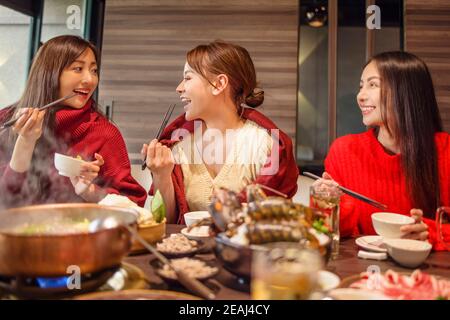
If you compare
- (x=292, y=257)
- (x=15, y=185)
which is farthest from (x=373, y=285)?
(x=15, y=185)

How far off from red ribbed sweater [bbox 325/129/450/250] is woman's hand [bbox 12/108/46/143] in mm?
1316

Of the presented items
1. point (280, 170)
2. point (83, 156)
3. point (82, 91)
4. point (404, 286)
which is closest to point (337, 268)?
point (404, 286)

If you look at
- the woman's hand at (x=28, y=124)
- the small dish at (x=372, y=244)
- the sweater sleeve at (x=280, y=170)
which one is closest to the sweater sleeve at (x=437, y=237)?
the small dish at (x=372, y=244)

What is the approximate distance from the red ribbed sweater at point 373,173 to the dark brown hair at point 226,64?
0.59m

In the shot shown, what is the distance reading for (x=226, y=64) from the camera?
1.80m

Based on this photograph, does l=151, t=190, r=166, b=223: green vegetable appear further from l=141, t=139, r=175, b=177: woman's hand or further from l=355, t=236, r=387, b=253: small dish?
l=355, t=236, r=387, b=253: small dish

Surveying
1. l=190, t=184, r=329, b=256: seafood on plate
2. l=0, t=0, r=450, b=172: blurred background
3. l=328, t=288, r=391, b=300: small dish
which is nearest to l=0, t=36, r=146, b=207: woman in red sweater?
l=190, t=184, r=329, b=256: seafood on plate

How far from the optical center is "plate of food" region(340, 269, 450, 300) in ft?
2.34

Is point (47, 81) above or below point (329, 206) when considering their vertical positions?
above

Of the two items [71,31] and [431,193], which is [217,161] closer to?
[431,193]

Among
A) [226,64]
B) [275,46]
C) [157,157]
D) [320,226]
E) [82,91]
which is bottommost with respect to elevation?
[320,226]

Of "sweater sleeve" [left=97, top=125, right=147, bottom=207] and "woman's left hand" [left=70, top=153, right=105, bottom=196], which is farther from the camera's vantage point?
"sweater sleeve" [left=97, top=125, right=147, bottom=207]

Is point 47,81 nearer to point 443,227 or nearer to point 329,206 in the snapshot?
point 329,206

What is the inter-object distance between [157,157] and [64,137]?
0.61 m
